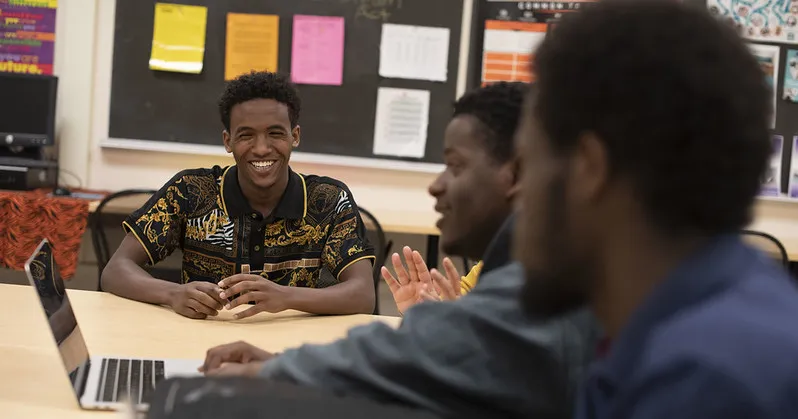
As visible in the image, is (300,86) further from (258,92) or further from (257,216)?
(257,216)

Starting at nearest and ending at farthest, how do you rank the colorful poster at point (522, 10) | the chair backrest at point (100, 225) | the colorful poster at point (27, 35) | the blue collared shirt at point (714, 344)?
the blue collared shirt at point (714, 344) < the chair backrest at point (100, 225) < the colorful poster at point (27, 35) < the colorful poster at point (522, 10)

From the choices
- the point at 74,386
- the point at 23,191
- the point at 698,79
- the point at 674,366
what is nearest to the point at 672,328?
the point at 674,366

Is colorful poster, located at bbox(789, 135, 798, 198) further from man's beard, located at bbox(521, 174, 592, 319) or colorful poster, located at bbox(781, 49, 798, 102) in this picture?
man's beard, located at bbox(521, 174, 592, 319)

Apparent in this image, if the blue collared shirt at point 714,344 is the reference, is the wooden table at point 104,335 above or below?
below

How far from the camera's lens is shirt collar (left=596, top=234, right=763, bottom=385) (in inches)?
23.7

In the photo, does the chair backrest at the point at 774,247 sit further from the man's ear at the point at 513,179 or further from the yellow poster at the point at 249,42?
the man's ear at the point at 513,179

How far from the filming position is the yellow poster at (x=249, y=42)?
12.7ft

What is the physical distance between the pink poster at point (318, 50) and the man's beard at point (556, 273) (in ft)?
10.8

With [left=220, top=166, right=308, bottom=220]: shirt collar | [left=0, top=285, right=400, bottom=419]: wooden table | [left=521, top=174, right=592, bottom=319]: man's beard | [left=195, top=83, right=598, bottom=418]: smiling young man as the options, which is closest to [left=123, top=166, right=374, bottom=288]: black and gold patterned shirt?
[left=220, top=166, right=308, bottom=220]: shirt collar

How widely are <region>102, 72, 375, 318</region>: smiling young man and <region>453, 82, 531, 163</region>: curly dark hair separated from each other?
1013 millimetres

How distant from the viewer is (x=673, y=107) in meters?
0.59

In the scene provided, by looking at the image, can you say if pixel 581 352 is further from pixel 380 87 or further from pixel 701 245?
pixel 380 87

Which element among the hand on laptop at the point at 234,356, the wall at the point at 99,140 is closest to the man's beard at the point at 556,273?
the hand on laptop at the point at 234,356

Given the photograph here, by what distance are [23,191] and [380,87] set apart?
1.56 meters
